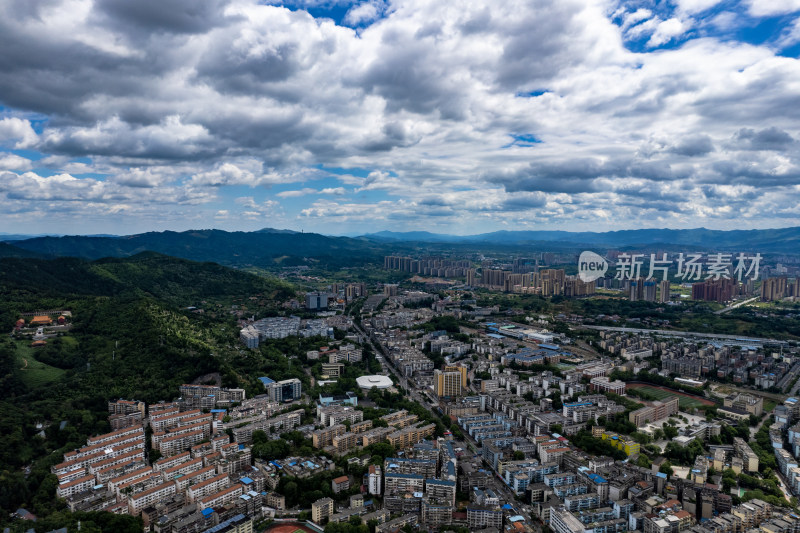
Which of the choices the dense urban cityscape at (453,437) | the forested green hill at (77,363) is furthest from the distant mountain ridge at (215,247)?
the dense urban cityscape at (453,437)

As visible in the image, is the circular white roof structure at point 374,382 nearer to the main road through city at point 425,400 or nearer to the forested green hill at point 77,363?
the main road through city at point 425,400

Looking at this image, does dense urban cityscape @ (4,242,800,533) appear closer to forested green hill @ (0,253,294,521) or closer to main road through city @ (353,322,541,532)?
main road through city @ (353,322,541,532)

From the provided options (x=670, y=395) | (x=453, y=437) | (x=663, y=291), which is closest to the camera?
(x=453, y=437)

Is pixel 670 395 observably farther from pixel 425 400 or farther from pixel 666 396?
pixel 425 400

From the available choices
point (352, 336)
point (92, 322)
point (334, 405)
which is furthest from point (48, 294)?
point (334, 405)

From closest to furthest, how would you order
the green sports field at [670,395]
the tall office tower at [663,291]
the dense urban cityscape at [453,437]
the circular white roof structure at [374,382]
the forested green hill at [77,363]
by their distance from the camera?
the dense urban cityscape at [453,437] < the forested green hill at [77,363] < the green sports field at [670,395] < the circular white roof structure at [374,382] < the tall office tower at [663,291]

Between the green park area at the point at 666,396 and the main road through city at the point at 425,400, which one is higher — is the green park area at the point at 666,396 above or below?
above

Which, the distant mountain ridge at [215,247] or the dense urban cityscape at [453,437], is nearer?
the dense urban cityscape at [453,437]

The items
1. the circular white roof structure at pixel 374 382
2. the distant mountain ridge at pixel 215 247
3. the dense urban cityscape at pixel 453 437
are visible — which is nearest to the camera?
the dense urban cityscape at pixel 453 437

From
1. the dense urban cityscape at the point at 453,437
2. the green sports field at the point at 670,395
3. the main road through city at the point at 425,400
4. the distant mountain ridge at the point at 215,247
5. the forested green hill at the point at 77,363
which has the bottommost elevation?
the main road through city at the point at 425,400

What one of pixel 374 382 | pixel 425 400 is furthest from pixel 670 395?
pixel 374 382
